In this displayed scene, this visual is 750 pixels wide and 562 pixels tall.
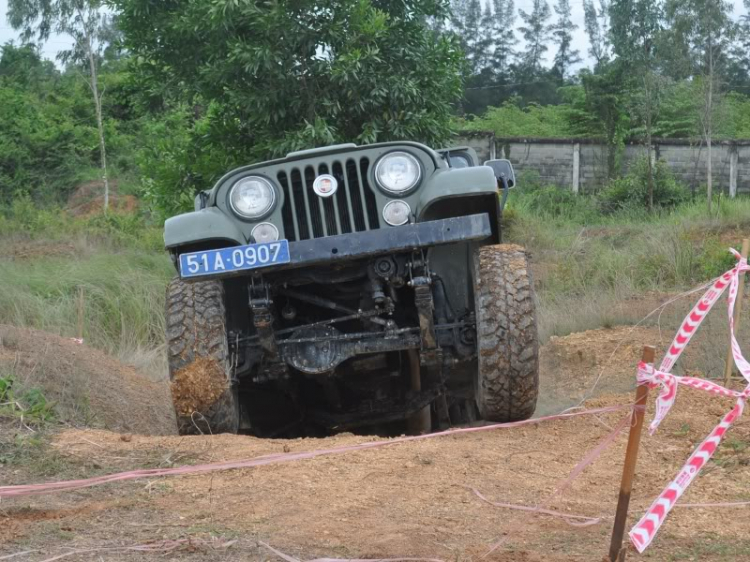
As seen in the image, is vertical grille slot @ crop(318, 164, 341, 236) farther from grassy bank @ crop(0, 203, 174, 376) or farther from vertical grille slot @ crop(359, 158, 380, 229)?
grassy bank @ crop(0, 203, 174, 376)

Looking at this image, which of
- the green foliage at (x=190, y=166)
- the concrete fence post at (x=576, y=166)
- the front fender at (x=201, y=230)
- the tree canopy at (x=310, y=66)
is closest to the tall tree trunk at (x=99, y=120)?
the concrete fence post at (x=576, y=166)

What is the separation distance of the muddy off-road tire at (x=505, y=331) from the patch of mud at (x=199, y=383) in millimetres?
1288

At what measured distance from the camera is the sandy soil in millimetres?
3102

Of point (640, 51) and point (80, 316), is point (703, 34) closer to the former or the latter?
point (640, 51)

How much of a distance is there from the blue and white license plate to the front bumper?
0.18ft

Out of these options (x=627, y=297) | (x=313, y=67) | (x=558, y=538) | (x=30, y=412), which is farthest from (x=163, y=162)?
(x=558, y=538)

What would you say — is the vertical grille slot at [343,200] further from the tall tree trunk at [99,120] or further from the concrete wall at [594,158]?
the tall tree trunk at [99,120]

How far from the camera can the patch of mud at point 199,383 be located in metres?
5.02

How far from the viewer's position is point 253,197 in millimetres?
5094

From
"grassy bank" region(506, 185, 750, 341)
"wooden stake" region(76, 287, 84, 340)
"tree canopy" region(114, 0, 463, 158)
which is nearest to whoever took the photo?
"tree canopy" region(114, 0, 463, 158)

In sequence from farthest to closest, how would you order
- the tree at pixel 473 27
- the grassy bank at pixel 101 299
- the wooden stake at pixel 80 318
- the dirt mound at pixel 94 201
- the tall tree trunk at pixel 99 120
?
the tree at pixel 473 27 → the dirt mound at pixel 94 201 → the tall tree trunk at pixel 99 120 → the grassy bank at pixel 101 299 → the wooden stake at pixel 80 318

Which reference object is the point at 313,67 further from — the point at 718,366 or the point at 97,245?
the point at 97,245

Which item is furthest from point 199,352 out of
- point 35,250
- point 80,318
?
point 35,250

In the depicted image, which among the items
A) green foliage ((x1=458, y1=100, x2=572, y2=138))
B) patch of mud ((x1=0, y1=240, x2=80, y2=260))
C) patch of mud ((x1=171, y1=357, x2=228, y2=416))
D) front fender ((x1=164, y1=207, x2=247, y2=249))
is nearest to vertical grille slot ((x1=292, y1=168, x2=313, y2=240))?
front fender ((x1=164, y1=207, x2=247, y2=249))
